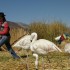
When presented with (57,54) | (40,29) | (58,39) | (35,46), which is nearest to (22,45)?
(35,46)

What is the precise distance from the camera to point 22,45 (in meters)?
10.3

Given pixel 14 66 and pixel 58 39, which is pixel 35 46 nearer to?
pixel 14 66

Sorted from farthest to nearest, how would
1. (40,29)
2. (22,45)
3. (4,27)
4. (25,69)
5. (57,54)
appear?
(40,29)
(57,54)
(4,27)
(22,45)
(25,69)

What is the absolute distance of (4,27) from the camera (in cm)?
1111

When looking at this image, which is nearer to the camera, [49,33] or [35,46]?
[35,46]

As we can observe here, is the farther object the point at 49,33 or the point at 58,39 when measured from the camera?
the point at 49,33

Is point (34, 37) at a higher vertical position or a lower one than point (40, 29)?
higher

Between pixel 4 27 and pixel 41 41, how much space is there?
98.9 inches

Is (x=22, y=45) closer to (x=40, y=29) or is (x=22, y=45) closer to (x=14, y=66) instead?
(x=14, y=66)

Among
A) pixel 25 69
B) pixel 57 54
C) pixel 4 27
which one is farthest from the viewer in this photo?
pixel 57 54

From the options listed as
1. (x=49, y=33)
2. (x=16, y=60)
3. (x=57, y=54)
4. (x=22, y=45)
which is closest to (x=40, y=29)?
(x=49, y=33)

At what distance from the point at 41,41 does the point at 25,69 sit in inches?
45.0

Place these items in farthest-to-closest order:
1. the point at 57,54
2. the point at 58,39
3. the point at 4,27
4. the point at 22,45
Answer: the point at 58,39 → the point at 57,54 → the point at 4,27 → the point at 22,45

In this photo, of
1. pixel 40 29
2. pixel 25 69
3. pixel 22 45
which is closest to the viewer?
pixel 25 69
